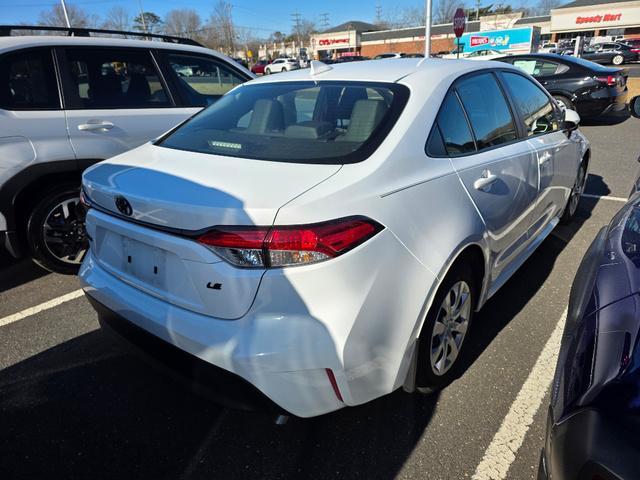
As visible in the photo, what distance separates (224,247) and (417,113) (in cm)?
117

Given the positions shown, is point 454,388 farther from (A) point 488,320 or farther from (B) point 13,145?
(B) point 13,145

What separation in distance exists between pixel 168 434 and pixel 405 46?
8335 centimetres

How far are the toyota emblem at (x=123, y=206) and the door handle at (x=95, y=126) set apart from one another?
2.15 m

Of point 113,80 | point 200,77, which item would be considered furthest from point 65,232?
point 200,77

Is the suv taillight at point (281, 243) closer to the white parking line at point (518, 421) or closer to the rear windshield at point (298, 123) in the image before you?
the rear windshield at point (298, 123)

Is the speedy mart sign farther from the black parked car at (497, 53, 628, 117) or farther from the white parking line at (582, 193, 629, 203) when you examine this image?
the white parking line at (582, 193, 629, 203)

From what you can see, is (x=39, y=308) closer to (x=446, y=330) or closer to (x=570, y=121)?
(x=446, y=330)

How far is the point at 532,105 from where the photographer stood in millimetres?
3498

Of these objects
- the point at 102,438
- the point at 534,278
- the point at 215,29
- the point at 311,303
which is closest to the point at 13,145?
the point at 102,438

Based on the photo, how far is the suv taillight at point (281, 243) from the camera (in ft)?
5.35

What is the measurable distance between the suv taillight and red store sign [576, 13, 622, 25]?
7313 cm

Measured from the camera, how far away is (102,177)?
218 cm

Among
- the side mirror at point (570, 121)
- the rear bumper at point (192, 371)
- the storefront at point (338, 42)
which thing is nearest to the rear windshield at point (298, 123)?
the rear bumper at point (192, 371)

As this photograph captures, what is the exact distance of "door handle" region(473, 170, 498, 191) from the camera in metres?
2.37
